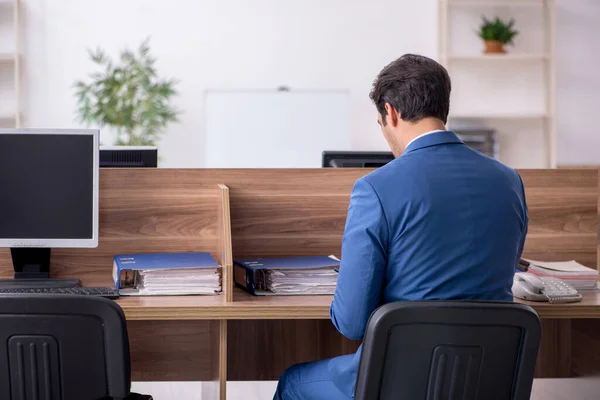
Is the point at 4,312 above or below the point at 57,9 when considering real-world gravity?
below

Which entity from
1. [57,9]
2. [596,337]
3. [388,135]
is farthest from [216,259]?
[57,9]

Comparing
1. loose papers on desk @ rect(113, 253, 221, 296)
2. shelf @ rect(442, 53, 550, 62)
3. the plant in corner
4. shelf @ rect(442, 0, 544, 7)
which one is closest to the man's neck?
loose papers on desk @ rect(113, 253, 221, 296)

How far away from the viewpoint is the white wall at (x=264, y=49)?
5.20m

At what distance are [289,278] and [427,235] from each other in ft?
2.09

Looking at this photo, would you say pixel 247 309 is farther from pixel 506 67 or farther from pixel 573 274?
pixel 506 67

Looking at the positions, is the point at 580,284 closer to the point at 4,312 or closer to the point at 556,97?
the point at 4,312

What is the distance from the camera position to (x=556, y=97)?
5.39m

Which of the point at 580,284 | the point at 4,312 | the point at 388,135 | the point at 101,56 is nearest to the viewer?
the point at 4,312

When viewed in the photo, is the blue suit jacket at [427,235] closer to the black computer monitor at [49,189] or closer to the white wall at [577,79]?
the black computer monitor at [49,189]

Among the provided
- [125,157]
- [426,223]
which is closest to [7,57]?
[125,157]

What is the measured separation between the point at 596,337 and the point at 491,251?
1.10 meters

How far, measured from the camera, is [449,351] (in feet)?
4.70

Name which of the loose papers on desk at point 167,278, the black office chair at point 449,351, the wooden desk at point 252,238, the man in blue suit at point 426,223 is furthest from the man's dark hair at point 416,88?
the loose papers on desk at point 167,278

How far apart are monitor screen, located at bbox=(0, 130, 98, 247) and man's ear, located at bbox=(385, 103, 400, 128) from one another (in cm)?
95
